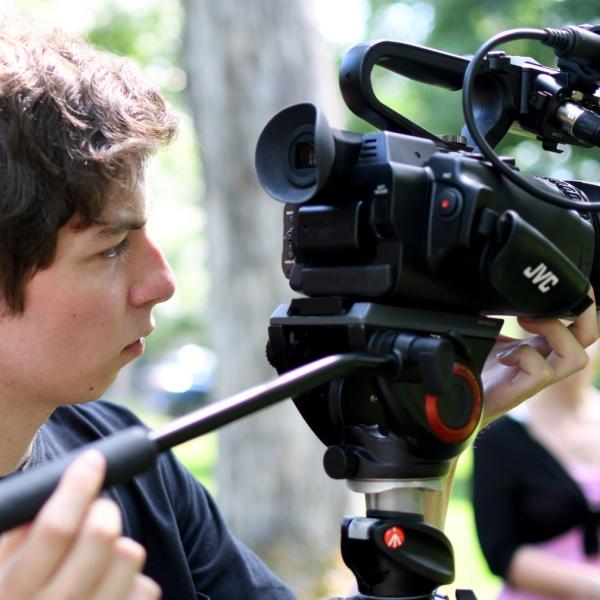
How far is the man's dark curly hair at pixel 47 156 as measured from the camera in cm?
148

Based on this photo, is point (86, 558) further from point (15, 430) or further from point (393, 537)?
point (15, 430)

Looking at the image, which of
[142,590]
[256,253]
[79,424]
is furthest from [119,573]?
[256,253]

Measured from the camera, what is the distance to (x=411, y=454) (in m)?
1.32

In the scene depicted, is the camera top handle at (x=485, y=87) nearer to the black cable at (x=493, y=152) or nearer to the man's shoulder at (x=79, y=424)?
the black cable at (x=493, y=152)

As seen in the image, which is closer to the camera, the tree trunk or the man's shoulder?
the man's shoulder

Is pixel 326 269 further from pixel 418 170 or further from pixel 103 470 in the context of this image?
pixel 103 470

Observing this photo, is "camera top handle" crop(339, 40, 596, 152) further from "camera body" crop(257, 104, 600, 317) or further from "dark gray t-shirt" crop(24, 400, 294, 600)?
"dark gray t-shirt" crop(24, 400, 294, 600)

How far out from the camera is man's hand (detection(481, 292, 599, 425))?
1.53 m

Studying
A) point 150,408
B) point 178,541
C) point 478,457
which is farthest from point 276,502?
point 150,408

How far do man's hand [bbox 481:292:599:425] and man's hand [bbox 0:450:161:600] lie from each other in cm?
80

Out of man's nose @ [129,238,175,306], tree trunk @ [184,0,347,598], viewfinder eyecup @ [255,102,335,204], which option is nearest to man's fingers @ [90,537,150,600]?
viewfinder eyecup @ [255,102,335,204]

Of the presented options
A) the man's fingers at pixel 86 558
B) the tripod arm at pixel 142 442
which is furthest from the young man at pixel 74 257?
the man's fingers at pixel 86 558

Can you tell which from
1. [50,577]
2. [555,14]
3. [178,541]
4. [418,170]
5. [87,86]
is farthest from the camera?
[555,14]

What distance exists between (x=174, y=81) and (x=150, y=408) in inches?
450
